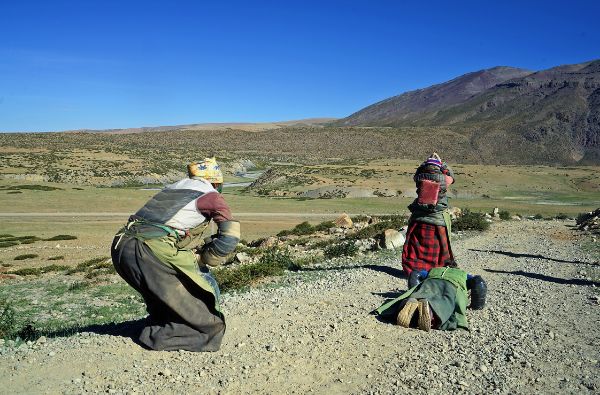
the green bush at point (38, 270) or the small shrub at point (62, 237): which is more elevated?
the green bush at point (38, 270)

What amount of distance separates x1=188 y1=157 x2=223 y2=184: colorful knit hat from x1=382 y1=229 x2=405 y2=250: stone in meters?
9.33

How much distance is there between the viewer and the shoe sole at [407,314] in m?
6.36

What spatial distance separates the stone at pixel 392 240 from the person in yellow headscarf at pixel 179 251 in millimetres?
9206

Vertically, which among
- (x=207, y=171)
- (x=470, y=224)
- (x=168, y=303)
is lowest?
(x=470, y=224)

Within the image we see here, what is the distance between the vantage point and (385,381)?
5008 millimetres

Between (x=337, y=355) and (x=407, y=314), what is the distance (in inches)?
47.5

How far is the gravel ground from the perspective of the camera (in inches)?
193

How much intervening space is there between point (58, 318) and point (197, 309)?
5671 mm

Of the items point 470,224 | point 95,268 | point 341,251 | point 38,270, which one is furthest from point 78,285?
point 470,224

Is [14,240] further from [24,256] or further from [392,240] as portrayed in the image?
[392,240]

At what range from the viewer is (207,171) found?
539 centimetres

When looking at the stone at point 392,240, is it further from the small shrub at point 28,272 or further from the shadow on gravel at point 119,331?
the small shrub at point 28,272

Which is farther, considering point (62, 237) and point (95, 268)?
point (62, 237)

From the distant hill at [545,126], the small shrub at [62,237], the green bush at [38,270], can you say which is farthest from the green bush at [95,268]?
the distant hill at [545,126]
